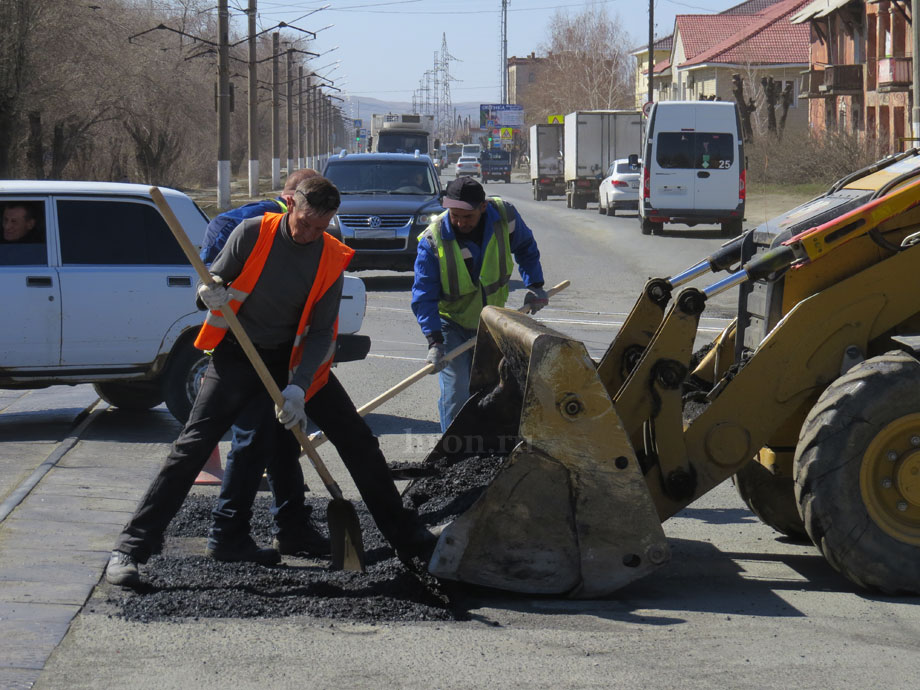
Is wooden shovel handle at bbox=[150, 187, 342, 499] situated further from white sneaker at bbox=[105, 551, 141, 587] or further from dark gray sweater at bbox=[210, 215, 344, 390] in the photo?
white sneaker at bbox=[105, 551, 141, 587]

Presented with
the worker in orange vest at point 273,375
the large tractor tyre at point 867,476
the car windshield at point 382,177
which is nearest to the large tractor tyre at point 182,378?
the worker in orange vest at point 273,375

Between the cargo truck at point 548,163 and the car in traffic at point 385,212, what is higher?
the cargo truck at point 548,163

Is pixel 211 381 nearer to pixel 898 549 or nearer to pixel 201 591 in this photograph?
pixel 201 591

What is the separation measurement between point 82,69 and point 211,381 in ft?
100

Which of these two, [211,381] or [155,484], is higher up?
[211,381]

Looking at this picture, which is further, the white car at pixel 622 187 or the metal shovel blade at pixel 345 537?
the white car at pixel 622 187

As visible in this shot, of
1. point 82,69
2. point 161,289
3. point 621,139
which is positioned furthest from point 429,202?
point 621,139

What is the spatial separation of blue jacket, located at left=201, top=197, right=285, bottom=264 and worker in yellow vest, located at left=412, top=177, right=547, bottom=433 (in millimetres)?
861

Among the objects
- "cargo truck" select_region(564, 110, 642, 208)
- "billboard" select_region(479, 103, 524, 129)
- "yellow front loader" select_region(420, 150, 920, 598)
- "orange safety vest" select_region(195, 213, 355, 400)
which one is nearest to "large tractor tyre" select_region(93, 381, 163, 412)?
"orange safety vest" select_region(195, 213, 355, 400)

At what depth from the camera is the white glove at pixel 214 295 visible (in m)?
5.25

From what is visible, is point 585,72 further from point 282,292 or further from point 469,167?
point 282,292

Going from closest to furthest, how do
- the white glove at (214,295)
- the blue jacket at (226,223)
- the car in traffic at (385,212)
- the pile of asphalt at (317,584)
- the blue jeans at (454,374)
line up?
the pile of asphalt at (317,584) < the white glove at (214,295) < the blue jacket at (226,223) < the blue jeans at (454,374) < the car in traffic at (385,212)

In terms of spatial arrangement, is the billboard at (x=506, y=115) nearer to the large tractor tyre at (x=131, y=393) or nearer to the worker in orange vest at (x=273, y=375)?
the large tractor tyre at (x=131, y=393)

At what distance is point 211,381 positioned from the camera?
555cm
